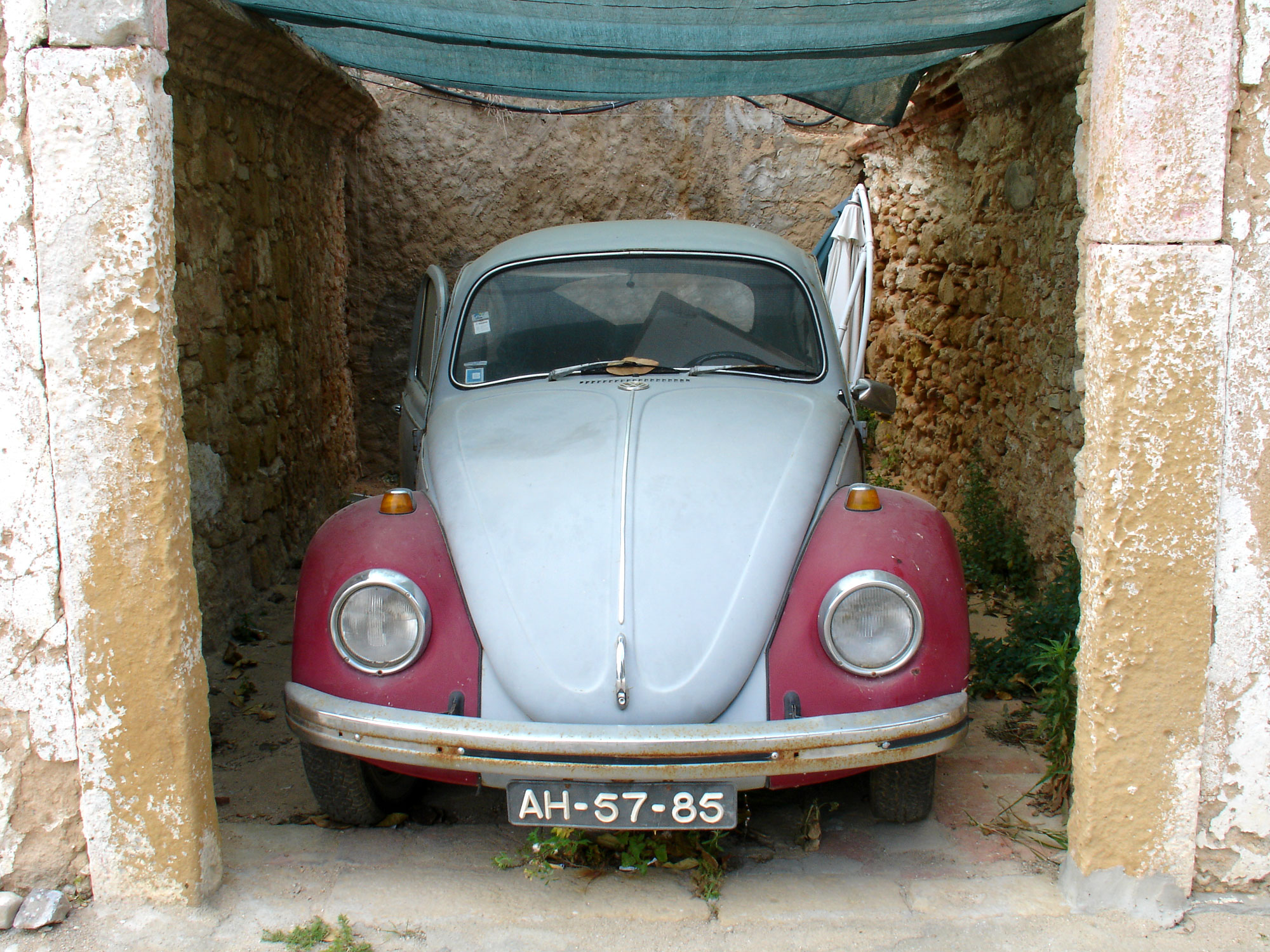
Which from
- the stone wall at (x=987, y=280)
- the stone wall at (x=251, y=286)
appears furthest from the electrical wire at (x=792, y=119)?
the stone wall at (x=251, y=286)

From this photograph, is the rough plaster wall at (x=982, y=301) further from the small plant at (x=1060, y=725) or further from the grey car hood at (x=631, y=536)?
the grey car hood at (x=631, y=536)

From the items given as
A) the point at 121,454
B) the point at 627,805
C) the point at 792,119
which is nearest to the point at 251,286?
the point at 121,454

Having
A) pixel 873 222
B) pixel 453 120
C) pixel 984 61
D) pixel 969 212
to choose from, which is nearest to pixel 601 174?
pixel 453 120

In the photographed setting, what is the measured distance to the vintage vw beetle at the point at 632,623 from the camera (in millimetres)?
2186

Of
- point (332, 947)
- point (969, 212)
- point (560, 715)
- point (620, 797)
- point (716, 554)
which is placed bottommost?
point (332, 947)

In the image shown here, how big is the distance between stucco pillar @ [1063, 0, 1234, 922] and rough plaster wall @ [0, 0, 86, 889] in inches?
90.9

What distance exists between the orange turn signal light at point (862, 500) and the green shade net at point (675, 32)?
1.62 meters

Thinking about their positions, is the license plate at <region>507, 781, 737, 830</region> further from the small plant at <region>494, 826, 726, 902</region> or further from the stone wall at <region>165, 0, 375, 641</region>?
the stone wall at <region>165, 0, 375, 641</region>

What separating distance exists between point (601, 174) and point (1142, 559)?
248 inches

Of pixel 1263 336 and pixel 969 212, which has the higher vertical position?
pixel 969 212

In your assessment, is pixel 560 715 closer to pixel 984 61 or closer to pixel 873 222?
pixel 984 61

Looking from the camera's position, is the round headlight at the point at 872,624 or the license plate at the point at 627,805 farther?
the round headlight at the point at 872,624

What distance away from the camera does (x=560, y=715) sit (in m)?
2.24

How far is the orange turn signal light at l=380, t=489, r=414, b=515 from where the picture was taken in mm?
2650
